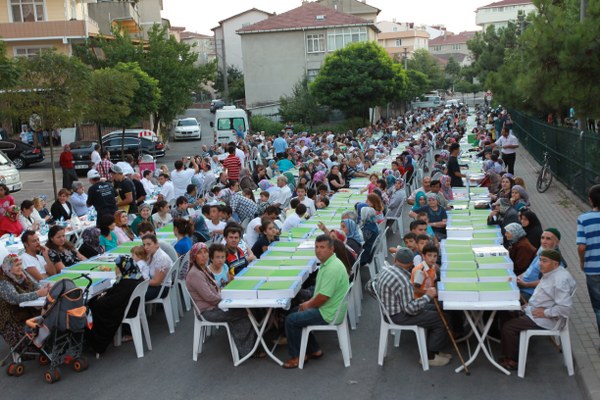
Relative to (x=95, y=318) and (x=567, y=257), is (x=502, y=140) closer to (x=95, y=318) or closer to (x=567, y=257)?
(x=567, y=257)

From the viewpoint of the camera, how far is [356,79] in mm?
48375

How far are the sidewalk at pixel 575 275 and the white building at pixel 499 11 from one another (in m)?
116

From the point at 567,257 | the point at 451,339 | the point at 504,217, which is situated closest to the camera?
the point at 451,339

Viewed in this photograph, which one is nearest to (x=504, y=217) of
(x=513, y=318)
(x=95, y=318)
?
(x=513, y=318)

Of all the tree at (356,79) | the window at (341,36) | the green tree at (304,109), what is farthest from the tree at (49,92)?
the window at (341,36)

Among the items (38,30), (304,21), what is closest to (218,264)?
(38,30)

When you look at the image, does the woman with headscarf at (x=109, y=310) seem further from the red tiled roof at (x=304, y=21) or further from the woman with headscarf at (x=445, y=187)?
the red tiled roof at (x=304, y=21)

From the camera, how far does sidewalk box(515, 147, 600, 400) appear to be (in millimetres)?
6922

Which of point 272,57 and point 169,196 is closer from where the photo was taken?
point 169,196

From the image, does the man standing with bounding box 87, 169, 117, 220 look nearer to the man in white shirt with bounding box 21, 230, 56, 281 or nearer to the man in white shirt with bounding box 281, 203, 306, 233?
the man in white shirt with bounding box 281, 203, 306, 233

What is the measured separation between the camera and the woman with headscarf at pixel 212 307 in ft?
25.7

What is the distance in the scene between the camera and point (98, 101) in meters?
28.4

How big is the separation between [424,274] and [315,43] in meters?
55.8

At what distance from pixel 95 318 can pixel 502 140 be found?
613 inches
